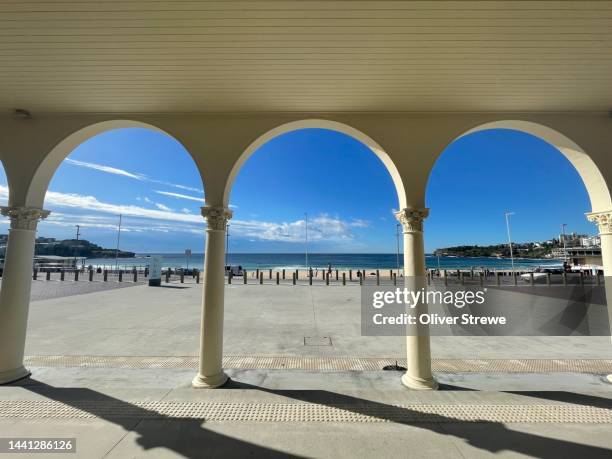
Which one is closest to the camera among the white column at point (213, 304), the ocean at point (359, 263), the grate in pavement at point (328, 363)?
the white column at point (213, 304)

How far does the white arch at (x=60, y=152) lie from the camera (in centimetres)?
416

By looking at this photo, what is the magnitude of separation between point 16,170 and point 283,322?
21.1ft

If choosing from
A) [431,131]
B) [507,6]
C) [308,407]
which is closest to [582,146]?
[431,131]

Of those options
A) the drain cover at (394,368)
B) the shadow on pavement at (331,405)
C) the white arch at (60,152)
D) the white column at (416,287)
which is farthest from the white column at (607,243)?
the white arch at (60,152)

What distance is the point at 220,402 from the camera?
11.2ft

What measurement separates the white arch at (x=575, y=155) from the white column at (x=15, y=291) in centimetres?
681

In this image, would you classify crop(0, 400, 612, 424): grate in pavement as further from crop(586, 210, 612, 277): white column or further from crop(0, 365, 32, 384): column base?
crop(586, 210, 612, 277): white column

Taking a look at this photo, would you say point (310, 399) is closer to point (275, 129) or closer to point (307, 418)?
point (307, 418)

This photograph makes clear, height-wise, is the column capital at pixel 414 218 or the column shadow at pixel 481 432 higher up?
the column capital at pixel 414 218

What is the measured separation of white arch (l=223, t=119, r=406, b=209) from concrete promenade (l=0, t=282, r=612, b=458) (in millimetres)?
2721

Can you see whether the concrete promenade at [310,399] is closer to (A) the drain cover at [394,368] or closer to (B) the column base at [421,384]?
(B) the column base at [421,384]

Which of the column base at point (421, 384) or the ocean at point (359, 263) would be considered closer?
the column base at point (421, 384)

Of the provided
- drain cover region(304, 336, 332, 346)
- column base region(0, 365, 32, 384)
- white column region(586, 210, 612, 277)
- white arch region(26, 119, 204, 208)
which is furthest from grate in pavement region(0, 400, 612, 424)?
white arch region(26, 119, 204, 208)

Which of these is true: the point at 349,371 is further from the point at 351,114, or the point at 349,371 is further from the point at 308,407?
the point at 351,114
